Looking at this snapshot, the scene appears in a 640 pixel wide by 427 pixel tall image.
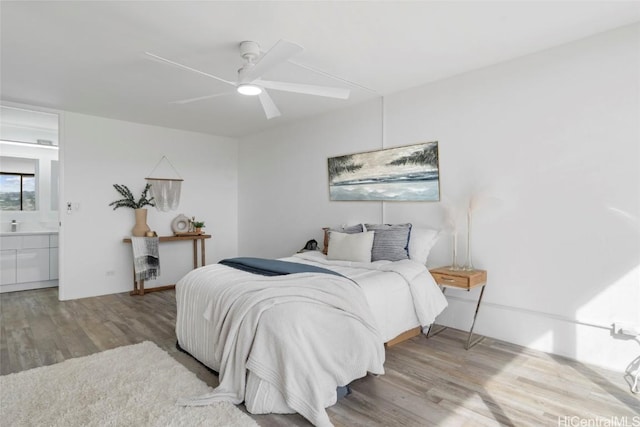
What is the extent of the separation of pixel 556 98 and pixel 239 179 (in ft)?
16.7

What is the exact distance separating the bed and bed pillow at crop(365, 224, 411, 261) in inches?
20.3

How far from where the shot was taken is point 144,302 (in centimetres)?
465

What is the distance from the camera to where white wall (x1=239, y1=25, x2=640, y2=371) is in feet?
8.68

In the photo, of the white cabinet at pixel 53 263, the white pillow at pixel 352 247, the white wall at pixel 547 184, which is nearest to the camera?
the white wall at pixel 547 184

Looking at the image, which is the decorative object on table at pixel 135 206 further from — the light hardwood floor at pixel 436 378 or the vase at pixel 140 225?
the light hardwood floor at pixel 436 378

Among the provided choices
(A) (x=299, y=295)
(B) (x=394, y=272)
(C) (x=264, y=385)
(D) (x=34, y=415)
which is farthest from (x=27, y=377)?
(B) (x=394, y=272)

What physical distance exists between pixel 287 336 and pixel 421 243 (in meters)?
1.96

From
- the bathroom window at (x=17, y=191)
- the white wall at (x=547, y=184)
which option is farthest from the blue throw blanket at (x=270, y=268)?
the bathroom window at (x=17, y=191)

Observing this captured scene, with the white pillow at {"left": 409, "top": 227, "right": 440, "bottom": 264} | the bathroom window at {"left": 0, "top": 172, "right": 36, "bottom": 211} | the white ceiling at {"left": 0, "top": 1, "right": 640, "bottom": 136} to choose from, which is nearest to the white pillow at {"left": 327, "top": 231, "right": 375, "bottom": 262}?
the white pillow at {"left": 409, "top": 227, "right": 440, "bottom": 264}

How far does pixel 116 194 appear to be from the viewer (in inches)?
206

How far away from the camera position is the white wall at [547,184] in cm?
264

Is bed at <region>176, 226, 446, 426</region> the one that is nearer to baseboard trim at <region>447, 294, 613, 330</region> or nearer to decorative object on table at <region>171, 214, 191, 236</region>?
baseboard trim at <region>447, 294, 613, 330</region>

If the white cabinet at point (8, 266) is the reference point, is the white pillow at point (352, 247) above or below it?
above

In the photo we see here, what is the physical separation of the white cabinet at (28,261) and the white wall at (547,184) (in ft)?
17.3
